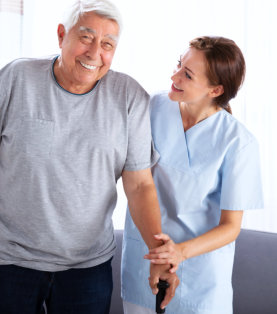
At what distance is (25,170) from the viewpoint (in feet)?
4.29

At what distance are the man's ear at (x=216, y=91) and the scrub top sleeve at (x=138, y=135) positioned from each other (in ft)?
0.81

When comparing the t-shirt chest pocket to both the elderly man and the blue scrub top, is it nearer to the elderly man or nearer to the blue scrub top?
the elderly man

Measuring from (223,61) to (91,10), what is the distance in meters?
0.46

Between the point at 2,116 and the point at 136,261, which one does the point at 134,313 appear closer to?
the point at 136,261

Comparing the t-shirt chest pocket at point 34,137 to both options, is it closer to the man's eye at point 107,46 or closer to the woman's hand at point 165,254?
the man's eye at point 107,46

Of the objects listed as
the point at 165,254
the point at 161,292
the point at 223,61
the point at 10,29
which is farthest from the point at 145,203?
the point at 10,29

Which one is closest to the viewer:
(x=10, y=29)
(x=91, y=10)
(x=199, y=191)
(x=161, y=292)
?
(x=91, y=10)

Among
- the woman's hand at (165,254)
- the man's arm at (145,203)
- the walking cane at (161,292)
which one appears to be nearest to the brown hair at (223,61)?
the man's arm at (145,203)

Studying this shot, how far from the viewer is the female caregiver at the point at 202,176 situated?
1.49 metres

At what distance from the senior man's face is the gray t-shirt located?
0.06 metres

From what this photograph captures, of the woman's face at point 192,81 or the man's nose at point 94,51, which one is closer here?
the man's nose at point 94,51

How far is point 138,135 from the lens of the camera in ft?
4.62

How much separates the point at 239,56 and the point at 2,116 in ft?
2.51

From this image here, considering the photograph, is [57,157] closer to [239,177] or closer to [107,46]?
[107,46]
